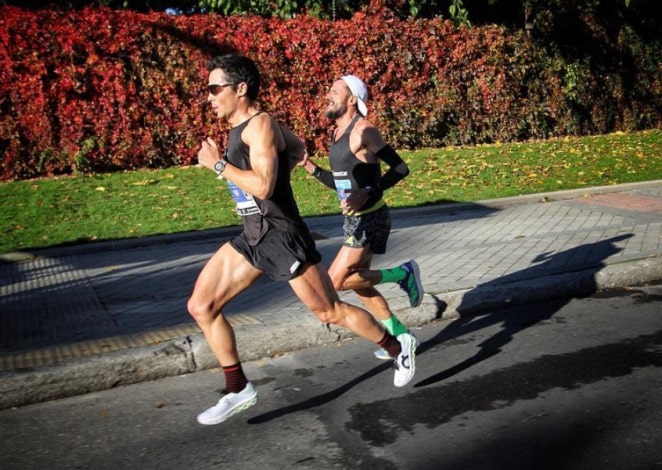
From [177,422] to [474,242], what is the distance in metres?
5.01

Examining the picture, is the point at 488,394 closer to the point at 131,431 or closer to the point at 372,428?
the point at 372,428

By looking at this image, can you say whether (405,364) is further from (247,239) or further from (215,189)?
(215,189)

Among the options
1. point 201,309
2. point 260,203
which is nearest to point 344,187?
point 260,203

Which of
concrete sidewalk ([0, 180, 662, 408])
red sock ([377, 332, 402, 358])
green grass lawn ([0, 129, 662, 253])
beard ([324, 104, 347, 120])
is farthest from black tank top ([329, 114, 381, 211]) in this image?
green grass lawn ([0, 129, 662, 253])

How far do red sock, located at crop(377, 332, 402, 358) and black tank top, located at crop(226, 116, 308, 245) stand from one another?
937 mm

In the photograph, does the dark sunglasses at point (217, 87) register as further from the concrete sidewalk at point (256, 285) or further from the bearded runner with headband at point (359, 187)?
the concrete sidewalk at point (256, 285)

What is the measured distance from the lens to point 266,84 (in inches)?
580

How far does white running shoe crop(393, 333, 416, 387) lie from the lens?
14.5 ft

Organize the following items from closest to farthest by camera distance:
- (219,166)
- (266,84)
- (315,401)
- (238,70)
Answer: (219,166), (238,70), (315,401), (266,84)

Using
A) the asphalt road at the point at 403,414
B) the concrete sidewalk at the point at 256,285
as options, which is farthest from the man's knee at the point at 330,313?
the concrete sidewalk at the point at 256,285

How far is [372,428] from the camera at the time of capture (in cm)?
392

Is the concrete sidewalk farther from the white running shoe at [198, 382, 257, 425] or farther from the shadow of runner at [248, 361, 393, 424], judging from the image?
the white running shoe at [198, 382, 257, 425]

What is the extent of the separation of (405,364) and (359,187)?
123cm

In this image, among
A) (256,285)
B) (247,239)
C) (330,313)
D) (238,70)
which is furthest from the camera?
(256,285)
